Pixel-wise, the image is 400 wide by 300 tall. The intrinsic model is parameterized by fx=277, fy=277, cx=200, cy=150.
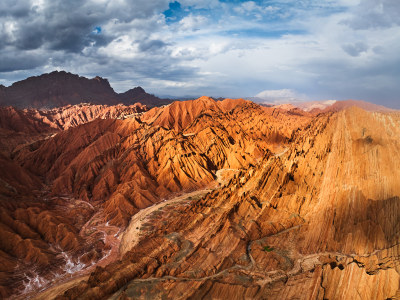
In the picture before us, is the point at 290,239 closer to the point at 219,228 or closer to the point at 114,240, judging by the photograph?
the point at 219,228

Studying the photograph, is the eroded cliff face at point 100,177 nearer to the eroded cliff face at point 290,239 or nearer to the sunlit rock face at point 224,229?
the sunlit rock face at point 224,229

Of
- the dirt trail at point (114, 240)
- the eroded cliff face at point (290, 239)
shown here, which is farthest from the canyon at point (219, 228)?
the dirt trail at point (114, 240)

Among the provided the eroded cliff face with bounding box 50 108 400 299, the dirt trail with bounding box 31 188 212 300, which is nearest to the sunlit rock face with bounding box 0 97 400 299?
the eroded cliff face with bounding box 50 108 400 299

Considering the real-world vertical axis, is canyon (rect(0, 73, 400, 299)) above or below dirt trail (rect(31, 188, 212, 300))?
above

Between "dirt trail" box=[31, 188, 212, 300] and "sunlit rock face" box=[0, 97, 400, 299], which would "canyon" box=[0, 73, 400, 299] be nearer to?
"sunlit rock face" box=[0, 97, 400, 299]

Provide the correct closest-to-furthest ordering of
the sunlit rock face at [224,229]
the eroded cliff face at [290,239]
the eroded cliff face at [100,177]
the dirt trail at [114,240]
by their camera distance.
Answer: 1. the eroded cliff face at [290,239]
2. the sunlit rock face at [224,229]
3. the dirt trail at [114,240]
4. the eroded cliff face at [100,177]

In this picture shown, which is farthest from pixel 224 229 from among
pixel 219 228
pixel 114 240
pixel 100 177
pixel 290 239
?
pixel 100 177
